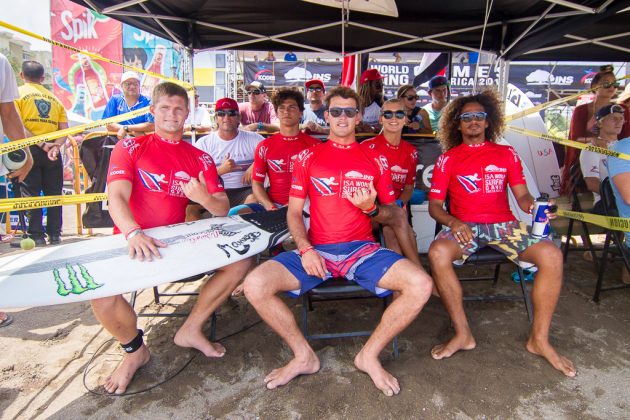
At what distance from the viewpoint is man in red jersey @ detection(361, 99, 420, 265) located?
2.98 metres

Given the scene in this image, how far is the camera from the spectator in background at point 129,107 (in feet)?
15.0

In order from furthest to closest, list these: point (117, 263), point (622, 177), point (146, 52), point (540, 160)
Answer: point (146, 52) < point (540, 160) < point (622, 177) < point (117, 263)

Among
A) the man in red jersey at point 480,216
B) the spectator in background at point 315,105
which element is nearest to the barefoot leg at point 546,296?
the man in red jersey at point 480,216

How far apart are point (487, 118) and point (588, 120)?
2722 millimetres

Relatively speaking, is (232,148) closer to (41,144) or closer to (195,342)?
(195,342)

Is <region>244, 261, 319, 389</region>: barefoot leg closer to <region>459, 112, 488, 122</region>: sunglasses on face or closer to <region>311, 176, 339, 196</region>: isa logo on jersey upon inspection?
<region>311, 176, 339, 196</region>: isa logo on jersey

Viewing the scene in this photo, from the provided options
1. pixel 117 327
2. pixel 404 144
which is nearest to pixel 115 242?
pixel 117 327

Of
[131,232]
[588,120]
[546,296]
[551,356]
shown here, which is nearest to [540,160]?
[588,120]

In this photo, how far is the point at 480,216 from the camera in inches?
109

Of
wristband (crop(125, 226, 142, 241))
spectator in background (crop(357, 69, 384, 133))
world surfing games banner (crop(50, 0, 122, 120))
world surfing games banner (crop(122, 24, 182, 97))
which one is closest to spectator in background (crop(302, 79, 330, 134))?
spectator in background (crop(357, 69, 384, 133))

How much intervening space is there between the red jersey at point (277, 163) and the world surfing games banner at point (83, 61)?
35.6 feet

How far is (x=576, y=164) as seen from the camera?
13.8ft

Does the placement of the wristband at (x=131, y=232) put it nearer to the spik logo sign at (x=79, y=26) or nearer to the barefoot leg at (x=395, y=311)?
the barefoot leg at (x=395, y=311)

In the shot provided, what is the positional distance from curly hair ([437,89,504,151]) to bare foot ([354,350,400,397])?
1.91 meters
